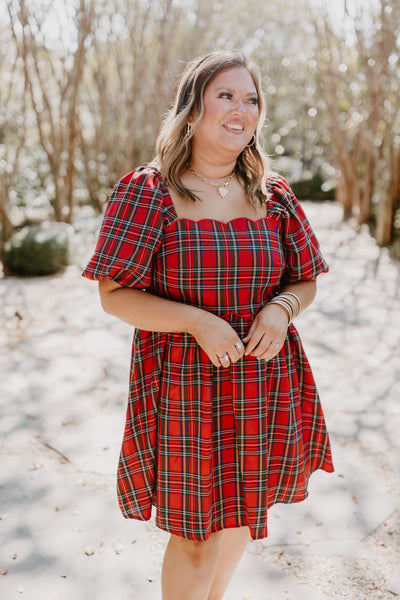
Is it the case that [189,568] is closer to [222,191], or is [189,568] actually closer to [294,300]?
[294,300]

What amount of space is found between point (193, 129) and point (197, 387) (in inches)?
27.9

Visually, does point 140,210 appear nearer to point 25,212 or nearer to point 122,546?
point 122,546

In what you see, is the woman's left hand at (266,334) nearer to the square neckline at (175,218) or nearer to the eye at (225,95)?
the square neckline at (175,218)

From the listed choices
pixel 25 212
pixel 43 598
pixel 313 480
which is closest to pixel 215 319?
pixel 43 598

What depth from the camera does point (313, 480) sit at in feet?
8.64

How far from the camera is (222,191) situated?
1562mm

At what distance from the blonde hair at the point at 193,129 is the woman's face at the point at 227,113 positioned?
0.07ft

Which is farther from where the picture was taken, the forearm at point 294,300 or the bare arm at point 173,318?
the forearm at point 294,300

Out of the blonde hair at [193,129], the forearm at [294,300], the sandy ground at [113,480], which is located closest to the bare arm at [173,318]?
the forearm at [294,300]

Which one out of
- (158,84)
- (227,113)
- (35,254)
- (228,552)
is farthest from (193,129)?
(158,84)

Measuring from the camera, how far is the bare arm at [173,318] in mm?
1363

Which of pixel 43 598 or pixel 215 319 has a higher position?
pixel 215 319

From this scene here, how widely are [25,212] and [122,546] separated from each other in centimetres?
1001

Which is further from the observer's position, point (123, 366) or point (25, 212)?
point (25, 212)
